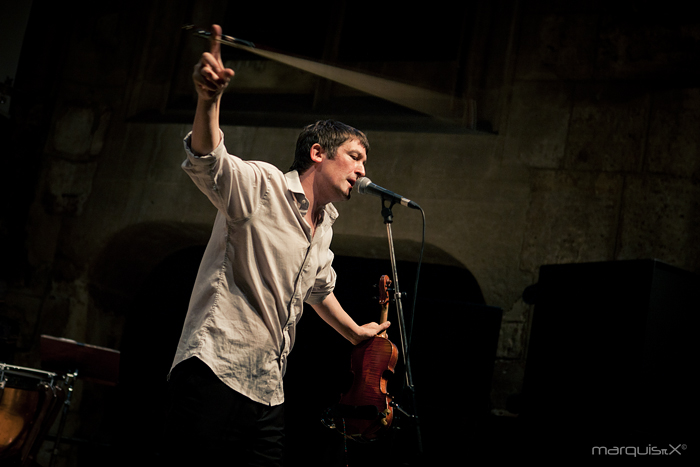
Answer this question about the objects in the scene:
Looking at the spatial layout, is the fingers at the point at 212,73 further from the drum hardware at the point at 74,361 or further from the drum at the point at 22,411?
the drum at the point at 22,411

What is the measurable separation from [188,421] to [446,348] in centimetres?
280

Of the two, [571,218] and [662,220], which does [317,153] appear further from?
[662,220]

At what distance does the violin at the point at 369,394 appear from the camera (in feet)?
9.09

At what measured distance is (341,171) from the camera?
2.42 meters

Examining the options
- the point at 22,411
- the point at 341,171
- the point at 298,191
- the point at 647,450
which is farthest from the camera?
the point at 22,411

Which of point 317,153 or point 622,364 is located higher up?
point 317,153

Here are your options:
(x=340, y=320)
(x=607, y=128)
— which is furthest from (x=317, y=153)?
(x=607, y=128)

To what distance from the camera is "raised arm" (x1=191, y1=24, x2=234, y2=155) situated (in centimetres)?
163

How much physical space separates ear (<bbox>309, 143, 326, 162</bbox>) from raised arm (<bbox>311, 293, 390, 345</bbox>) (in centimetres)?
62

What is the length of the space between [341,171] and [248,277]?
0.64m

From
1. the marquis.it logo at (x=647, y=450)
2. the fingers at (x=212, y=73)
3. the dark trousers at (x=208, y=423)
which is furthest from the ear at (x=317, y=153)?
the marquis.it logo at (x=647, y=450)

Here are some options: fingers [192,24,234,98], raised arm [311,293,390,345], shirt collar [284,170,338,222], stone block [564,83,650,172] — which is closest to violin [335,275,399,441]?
raised arm [311,293,390,345]

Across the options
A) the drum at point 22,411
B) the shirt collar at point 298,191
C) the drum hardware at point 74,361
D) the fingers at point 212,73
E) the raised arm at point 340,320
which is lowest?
the drum at point 22,411

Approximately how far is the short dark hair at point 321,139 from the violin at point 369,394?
93cm
